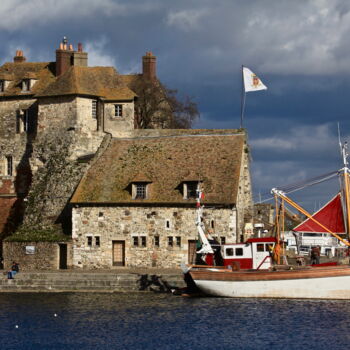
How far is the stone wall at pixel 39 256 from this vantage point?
67.9 metres

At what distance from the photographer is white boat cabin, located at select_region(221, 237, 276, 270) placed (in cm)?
6009

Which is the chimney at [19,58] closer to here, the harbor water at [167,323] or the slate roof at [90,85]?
the slate roof at [90,85]

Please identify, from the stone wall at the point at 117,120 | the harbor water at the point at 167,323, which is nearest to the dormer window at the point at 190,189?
the harbor water at the point at 167,323

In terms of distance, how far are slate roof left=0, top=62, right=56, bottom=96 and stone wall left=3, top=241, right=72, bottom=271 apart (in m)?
14.6

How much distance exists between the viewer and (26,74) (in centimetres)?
7869

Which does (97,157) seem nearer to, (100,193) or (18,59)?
(100,193)

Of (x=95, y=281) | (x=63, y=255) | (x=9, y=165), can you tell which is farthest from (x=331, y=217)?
(x=9, y=165)

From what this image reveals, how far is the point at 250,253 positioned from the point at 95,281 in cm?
1039

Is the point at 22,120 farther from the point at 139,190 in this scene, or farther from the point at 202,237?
the point at 202,237

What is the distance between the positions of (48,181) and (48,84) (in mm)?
9260

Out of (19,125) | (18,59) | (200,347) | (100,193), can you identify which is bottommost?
(200,347)

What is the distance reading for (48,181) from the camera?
7256 centimetres

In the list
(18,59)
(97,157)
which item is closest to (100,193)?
(97,157)

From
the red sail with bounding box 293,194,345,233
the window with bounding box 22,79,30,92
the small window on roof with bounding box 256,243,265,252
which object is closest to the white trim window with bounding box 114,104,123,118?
the window with bounding box 22,79,30,92
